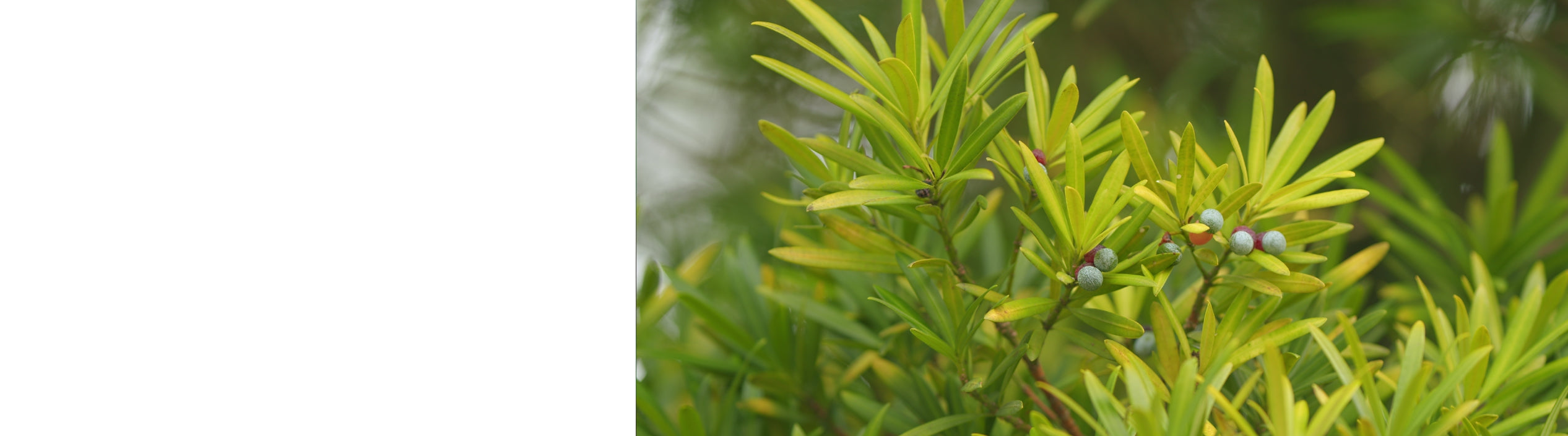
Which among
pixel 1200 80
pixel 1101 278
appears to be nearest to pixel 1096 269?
pixel 1101 278

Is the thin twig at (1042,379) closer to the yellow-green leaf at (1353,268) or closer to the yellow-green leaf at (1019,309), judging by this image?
the yellow-green leaf at (1019,309)

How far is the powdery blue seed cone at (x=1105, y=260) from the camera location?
0.94 feet

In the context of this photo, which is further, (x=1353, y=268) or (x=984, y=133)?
(x=1353, y=268)

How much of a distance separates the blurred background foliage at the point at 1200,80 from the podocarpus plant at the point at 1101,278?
28 centimetres

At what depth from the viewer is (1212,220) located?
0.29 m

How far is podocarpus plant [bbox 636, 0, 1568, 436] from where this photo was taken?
10.9 inches

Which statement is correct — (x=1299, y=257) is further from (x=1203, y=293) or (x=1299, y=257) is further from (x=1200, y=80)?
(x=1200, y=80)

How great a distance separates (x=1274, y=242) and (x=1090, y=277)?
0.22ft
